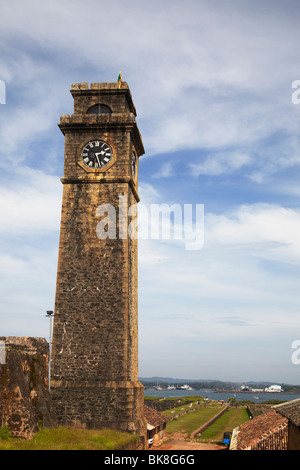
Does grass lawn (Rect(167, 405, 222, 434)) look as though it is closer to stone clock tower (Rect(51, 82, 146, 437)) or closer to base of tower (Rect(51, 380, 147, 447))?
stone clock tower (Rect(51, 82, 146, 437))

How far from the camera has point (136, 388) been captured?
933 inches

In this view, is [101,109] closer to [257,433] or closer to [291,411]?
[291,411]

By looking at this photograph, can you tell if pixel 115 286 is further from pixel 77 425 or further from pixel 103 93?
pixel 103 93

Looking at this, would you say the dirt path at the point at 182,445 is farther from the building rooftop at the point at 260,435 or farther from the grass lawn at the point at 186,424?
the grass lawn at the point at 186,424

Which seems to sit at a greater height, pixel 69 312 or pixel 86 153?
pixel 86 153

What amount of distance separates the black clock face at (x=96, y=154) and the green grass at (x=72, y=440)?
1432 centimetres

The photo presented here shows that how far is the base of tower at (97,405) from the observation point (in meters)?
22.7

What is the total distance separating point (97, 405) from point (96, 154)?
548 inches

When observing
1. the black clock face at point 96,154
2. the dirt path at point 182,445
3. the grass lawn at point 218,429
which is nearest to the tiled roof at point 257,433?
the dirt path at point 182,445

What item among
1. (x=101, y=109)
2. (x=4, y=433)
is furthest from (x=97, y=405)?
(x=101, y=109)

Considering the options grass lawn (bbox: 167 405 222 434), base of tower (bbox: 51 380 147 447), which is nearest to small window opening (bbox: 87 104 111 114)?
base of tower (bbox: 51 380 147 447)
